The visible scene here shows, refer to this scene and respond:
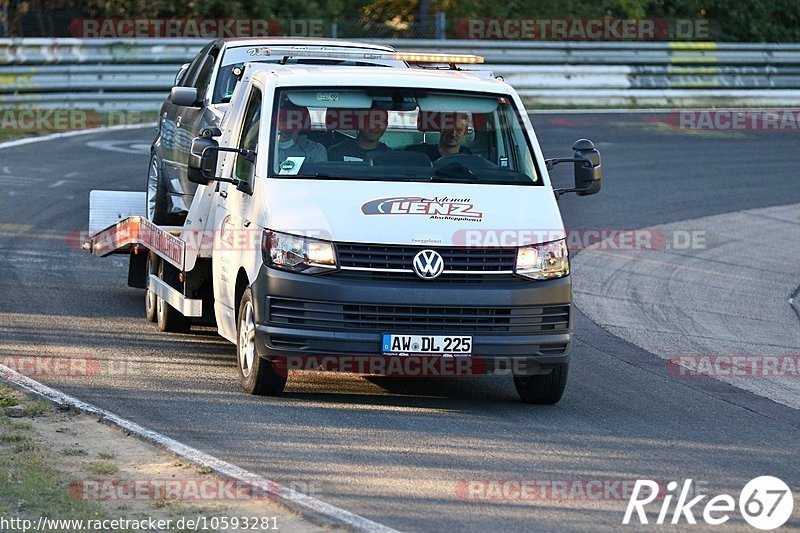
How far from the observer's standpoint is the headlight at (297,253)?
27.8 feet

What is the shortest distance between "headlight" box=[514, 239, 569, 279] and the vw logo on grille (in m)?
0.50

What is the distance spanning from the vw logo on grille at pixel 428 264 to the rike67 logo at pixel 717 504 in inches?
74.0

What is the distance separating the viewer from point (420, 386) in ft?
31.3

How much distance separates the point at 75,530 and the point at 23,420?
7.10 feet

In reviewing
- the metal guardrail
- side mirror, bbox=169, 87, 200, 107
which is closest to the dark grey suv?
side mirror, bbox=169, 87, 200, 107

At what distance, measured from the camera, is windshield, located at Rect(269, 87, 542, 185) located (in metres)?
9.20

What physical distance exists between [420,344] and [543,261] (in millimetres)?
934

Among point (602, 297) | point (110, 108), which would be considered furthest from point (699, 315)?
point (110, 108)

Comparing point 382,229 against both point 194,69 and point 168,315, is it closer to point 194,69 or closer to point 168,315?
Answer: point 168,315

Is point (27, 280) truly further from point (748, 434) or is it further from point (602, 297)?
point (748, 434)

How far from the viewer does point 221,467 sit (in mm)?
7207

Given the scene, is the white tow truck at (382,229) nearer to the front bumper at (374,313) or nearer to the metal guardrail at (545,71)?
the front bumper at (374,313)

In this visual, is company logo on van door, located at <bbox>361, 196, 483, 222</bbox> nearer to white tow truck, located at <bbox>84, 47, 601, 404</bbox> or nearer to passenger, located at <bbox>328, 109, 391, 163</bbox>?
white tow truck, located at <bbox>84, 47, 601, 404</bbox>

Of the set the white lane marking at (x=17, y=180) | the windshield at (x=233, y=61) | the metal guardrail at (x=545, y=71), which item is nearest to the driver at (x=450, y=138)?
the windshield at (x=233, y=61)
